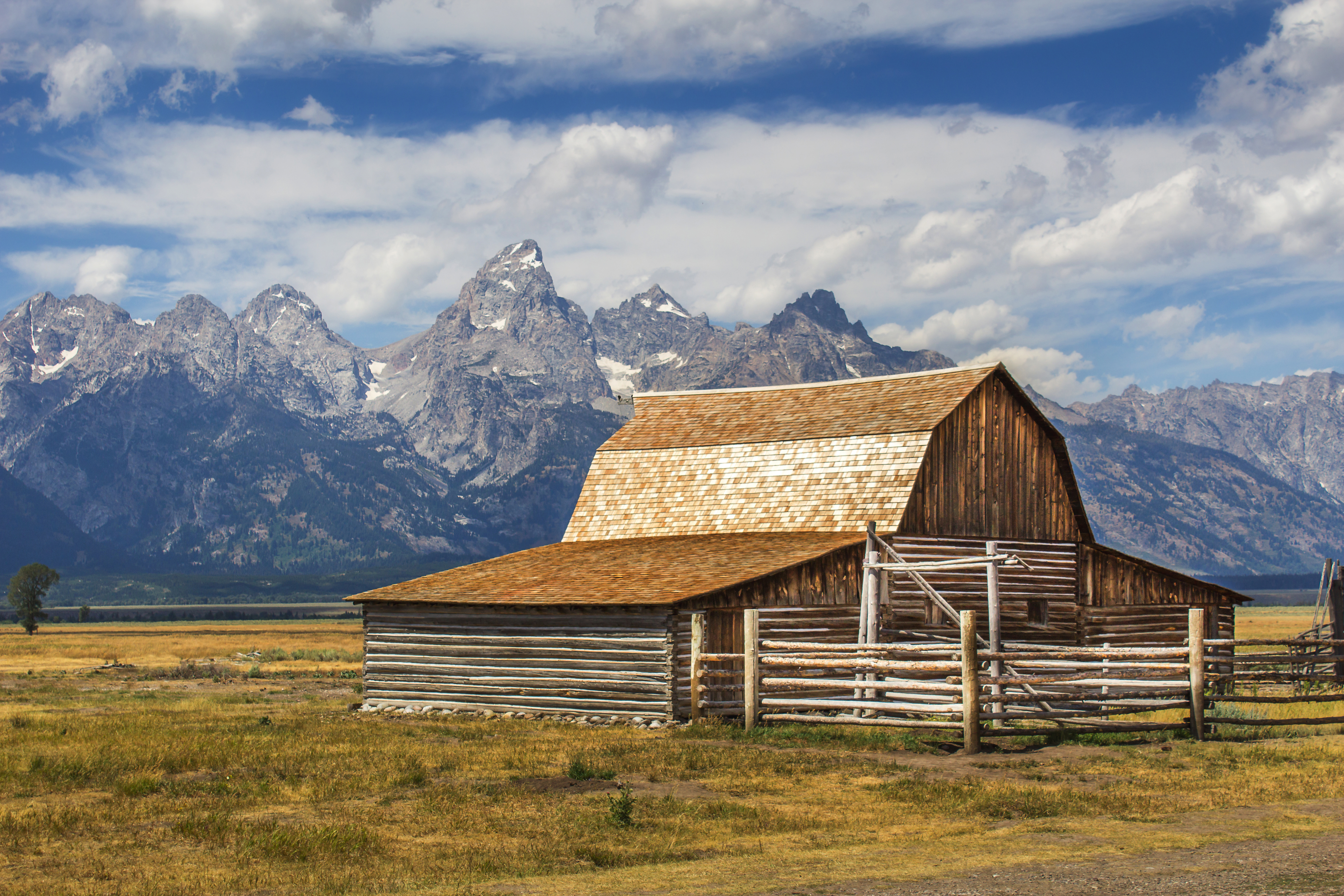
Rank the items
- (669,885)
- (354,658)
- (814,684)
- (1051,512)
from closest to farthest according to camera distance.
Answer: (669,885), (814,684), (1051,512), (354,658)

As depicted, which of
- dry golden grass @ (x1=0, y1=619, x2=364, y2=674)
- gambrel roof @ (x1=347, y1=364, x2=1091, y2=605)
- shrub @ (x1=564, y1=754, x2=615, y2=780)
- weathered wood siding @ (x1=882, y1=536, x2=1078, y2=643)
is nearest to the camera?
shrub @ (x1=564, y1=754, x2=615, y2=780)

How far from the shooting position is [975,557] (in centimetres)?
2741

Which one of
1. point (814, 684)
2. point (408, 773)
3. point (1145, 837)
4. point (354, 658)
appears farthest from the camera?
point (354, 658)

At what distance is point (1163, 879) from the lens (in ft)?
36.3

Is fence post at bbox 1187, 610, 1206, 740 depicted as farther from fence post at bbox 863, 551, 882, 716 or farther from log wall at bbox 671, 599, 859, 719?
log wall at bbox 671, 599, 859, 719

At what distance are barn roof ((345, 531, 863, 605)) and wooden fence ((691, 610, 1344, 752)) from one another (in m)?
1.57

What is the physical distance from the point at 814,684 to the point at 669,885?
11.4m

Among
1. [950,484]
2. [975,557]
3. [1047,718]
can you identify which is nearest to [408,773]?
[1047,718]

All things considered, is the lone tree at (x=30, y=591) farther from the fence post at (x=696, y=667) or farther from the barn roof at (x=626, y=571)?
the fence post at (x=696, y=667)

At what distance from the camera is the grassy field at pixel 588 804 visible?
1212cm

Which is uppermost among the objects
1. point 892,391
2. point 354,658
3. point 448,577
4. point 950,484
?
point 892,391

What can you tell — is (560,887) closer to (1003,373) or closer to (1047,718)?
(1047,718)

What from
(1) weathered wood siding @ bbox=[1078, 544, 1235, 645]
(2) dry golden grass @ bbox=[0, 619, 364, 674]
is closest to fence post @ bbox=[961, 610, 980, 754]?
(1) weathered wood siding @ bbox=[1078, 544, 1235, 645]

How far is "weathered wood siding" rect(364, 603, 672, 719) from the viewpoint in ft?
85.8
